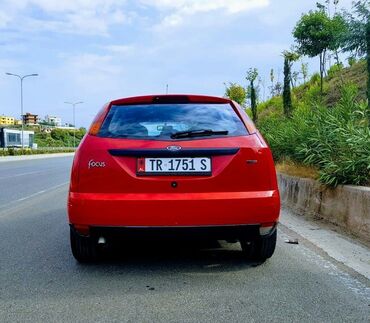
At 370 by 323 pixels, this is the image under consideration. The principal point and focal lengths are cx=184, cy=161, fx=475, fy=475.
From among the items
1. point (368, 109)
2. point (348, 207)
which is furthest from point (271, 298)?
point (368, 109)

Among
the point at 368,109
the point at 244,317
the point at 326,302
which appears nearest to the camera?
the point at 244,317

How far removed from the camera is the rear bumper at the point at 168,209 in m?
3.79

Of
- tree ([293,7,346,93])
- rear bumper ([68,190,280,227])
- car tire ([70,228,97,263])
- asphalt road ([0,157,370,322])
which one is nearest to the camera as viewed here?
asphalt road ([0,157,370,322])

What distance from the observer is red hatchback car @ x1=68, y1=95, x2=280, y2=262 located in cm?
381

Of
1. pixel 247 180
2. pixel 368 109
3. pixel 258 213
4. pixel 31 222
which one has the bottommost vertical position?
pixel 31 222

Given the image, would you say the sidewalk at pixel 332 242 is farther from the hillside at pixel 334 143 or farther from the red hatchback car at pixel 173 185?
the red hatchback car at pixel 173 185

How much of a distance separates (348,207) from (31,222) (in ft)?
14.5

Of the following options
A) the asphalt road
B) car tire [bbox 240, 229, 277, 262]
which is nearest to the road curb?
the asphalt road

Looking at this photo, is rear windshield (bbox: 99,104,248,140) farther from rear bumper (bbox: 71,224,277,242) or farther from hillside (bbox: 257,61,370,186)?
hillside (bbox: 257,61,370,186)

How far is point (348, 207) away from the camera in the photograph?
5.66 m

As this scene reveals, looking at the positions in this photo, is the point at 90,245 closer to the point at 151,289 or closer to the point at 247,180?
the point at 151,289

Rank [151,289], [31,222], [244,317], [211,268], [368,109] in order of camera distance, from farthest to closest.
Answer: [368,109], [31,222], [211,268], [151,289], [244,317]

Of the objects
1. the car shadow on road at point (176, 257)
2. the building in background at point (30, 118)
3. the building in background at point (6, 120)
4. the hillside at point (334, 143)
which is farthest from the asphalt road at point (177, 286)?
the building in background at point (6, 120)

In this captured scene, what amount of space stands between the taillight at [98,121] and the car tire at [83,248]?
0.89m
